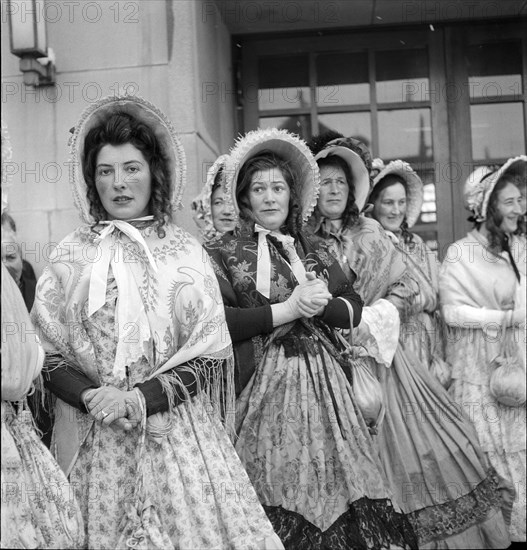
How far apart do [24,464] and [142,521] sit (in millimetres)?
446

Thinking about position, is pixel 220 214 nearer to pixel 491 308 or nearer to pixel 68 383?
pixel 491 308

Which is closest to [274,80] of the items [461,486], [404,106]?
[404,106]

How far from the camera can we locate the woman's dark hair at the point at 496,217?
4.96 meters

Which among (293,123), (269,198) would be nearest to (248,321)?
(269,198)

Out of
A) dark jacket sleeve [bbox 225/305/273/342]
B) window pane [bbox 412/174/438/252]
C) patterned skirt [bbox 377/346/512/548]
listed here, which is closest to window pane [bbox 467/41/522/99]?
window pane [bbox 412/174/438/252]

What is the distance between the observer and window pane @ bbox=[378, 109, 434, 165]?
6.52 meters

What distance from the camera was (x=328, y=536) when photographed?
3420 mm

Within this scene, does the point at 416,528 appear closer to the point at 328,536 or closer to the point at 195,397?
the point at 328,536

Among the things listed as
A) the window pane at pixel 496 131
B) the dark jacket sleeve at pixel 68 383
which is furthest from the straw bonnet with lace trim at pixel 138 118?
the window pane at pixel 496 131

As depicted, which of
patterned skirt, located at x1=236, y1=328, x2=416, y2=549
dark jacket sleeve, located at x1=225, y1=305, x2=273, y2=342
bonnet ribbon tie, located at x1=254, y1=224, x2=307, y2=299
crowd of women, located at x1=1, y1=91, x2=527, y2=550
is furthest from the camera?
bonnet ribbon tie, located at x1=254, y1=224, x2=307, y2=299

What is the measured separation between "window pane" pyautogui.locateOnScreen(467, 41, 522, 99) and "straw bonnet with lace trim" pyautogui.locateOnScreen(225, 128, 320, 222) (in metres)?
2.87

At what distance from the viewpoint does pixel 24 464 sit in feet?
9.18

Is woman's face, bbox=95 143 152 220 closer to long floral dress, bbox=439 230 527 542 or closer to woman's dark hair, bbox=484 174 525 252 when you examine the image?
long floral dress, bbox=439 230 527 542

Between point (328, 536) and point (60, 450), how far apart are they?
1036 mm
